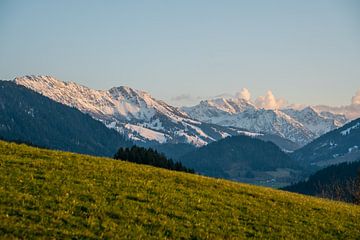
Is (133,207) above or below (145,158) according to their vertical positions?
below

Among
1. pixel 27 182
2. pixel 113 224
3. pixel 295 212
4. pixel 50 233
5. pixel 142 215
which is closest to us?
pixel 50 233

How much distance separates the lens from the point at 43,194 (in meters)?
27.3

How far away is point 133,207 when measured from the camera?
27688mm

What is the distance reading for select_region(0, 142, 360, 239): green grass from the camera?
77.9 ft

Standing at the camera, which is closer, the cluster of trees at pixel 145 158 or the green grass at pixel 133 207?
the green grass at pixel 133 207

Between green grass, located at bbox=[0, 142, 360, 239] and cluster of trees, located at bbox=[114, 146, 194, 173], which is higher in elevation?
cluster of trees, located at bbox=[114, 146, 194, 173]

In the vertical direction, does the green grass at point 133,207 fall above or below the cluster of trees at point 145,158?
below

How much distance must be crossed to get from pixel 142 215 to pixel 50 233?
5938 millimetres

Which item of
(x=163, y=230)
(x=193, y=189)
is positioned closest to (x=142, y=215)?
(x=163, y=230)

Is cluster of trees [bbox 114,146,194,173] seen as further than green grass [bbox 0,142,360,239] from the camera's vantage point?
Yes

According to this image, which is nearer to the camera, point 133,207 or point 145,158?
point 133,207

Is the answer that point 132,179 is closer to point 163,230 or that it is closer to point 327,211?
point 163,230

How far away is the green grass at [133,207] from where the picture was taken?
23.7m

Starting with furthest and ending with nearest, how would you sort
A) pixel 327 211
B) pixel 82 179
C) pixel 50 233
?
pixel 327 211 → pixel 82 179 → pixel 50 233
